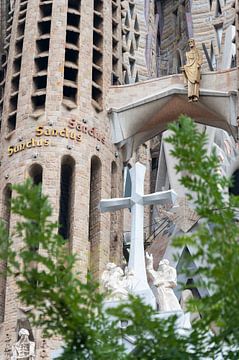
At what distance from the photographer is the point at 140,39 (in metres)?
31.8

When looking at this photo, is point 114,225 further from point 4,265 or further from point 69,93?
point 69,93

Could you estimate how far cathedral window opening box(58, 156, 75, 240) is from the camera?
943 inches

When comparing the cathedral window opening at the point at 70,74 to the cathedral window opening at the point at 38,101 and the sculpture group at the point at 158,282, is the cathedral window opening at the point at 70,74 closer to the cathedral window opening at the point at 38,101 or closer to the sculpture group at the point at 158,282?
the cathedral window opening at the point at 38,101

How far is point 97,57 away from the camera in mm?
26406

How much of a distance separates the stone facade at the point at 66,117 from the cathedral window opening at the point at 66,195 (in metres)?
0.02

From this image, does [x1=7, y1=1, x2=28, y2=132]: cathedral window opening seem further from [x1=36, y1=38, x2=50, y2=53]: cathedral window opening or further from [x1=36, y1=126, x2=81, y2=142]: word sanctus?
[x1=36, y1=126, x2=81, y2=142]: word sanctus

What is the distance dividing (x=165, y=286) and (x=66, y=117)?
4892 millimetres

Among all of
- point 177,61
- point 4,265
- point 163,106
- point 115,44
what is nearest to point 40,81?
point 115,44

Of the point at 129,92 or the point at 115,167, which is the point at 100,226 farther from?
the point at 129,92

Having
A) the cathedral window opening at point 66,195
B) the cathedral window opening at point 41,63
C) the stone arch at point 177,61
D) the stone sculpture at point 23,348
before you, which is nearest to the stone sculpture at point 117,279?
the stone sculpture at point 23,348

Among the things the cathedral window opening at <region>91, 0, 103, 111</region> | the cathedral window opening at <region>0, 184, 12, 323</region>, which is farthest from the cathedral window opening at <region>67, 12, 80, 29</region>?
the cathedral window opening at <region>0, 184, 12, 323</region>

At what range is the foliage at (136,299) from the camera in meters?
9.48

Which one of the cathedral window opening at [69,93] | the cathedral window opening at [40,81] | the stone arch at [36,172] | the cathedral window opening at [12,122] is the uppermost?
the cathedral window opening at [40,81]

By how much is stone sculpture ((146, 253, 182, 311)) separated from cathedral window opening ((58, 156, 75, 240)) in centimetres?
274
